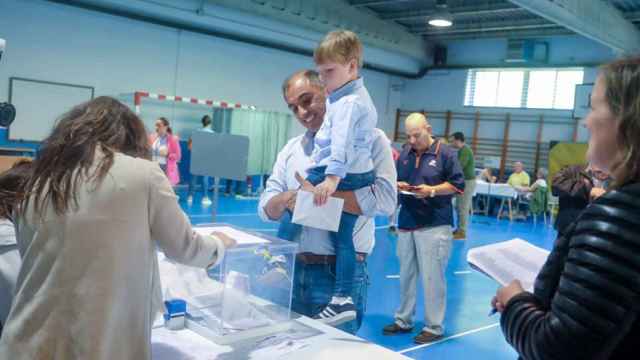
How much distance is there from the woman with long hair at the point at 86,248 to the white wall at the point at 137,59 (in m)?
9.76

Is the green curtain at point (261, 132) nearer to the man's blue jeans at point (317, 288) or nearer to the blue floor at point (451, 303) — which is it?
the blue floor at point (451, 303)

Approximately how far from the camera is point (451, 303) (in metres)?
5.25

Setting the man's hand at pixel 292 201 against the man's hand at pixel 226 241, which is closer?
the man's hand at pixel 226 241

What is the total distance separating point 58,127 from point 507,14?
12.9 metres

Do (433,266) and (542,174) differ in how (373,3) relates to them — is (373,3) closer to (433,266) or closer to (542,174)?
(542,174)

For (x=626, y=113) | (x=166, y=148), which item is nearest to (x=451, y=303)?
(x=626, y=113)

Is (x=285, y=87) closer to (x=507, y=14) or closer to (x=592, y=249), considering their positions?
(x=592, y=249)

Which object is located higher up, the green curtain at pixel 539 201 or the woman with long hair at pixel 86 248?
the woman with long hair at pixel 86 248

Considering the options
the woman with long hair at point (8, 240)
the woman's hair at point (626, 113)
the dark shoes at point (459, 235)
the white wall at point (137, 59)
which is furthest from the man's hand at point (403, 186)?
the white wall at point (137, 59)

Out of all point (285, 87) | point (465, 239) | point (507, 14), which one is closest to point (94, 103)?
point (285, 87)

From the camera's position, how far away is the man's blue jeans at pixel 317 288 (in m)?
1.84

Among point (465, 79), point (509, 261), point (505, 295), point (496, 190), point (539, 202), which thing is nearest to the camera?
point (505, 295)

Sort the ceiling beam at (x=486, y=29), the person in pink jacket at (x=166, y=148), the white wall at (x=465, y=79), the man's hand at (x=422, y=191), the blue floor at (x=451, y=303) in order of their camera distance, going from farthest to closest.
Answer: the white wall at (x=465, y=79) < the ceiling beam at (x=486, y=29) < the person in pink jacket at (x=166, y=148) < the man's hand at (x=422, y=191) < the blue floor at (x=451, y=303)

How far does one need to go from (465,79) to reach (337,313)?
15255 millimetres
